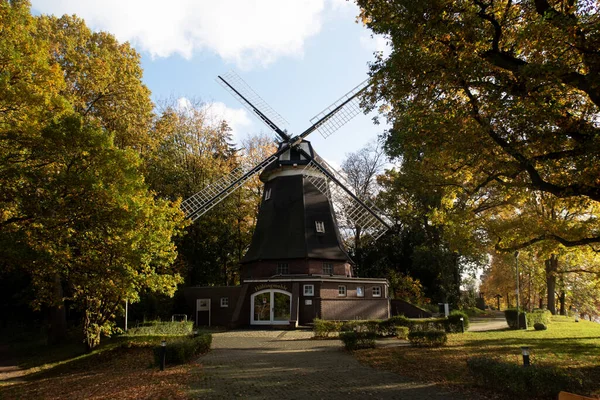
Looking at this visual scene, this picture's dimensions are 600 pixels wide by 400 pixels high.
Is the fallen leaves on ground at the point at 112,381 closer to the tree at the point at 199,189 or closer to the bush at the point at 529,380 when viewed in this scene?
the bush at the point at 529,380

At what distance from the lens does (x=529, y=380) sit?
885 centimetres

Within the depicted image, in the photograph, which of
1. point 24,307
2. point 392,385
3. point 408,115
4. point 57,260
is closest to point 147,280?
point 57,260

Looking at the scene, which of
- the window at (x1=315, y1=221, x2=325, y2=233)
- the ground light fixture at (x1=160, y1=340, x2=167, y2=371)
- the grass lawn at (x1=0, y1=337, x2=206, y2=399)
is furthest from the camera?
the window at (x1=315, y1=221, x2=325, y2=233)

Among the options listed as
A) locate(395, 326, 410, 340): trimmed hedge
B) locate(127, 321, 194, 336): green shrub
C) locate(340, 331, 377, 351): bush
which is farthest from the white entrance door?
locate(340, 331, 377, 351): bush

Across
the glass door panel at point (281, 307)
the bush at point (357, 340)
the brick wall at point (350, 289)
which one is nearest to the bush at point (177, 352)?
the bush at point (357, 340)

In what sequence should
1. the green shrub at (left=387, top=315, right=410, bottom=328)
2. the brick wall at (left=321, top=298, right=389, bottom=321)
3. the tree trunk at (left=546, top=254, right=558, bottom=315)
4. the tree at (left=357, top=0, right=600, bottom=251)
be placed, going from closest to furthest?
1. the tree at (left=357, top=0, right=600, bottom=251)
2. the green shrub at (left=387, top=315, right=410, bottom=328)
3. the brick wall at (left=321, top=298, right=389, bottom=321)
4. the tree trunk at (left=546, top=254, right=558, bottom=315)

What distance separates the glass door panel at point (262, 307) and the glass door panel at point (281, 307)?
40 cm

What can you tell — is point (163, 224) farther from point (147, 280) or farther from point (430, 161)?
point (430, 161)

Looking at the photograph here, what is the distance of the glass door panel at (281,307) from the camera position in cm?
2648

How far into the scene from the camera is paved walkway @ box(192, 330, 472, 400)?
983cm

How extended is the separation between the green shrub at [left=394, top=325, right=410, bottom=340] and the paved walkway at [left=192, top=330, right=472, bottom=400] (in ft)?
14.3

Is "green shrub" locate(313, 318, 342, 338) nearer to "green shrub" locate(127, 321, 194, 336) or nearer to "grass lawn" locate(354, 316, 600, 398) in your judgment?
"grass lawn" locate(354, 316, 600, 398)

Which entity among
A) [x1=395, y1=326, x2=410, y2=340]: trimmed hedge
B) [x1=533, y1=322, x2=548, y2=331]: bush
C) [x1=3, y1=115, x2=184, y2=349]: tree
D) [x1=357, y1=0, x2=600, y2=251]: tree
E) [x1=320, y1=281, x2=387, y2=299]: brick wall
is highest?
[x1=357, y1=0, x2=600, y2=251]: tree

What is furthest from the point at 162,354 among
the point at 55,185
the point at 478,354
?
the point at 478,354
